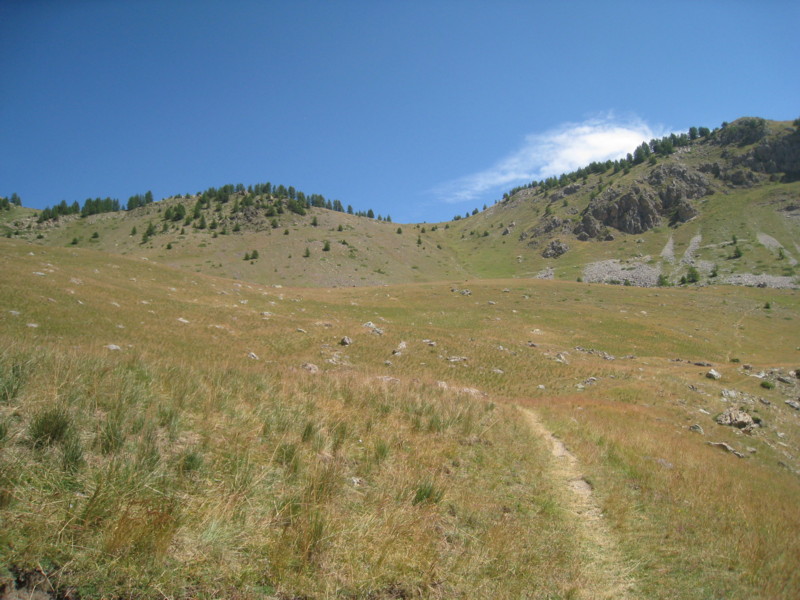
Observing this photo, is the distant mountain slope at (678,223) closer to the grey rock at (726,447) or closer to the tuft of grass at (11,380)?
the grey rock at (726,447)

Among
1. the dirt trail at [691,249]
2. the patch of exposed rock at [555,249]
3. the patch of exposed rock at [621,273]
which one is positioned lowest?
the patch of exposed rock at [621,273]

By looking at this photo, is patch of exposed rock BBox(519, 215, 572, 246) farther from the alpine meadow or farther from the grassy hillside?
the grassy hillside

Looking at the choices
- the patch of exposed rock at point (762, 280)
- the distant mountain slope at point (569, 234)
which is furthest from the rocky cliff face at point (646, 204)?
the patch of exposed rock at point (762, 280)

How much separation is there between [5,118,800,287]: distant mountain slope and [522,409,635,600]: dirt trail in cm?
8192

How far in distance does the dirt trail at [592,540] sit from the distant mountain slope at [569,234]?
8192cm

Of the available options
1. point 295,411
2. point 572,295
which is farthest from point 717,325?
point 295,411

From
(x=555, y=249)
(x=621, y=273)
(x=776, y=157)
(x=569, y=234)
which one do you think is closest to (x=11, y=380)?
(x=621, y=273)

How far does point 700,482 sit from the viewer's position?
862 centimetres

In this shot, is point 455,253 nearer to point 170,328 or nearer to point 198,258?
point 198,258

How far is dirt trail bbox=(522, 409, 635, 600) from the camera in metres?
4.86

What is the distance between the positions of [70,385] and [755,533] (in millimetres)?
12468

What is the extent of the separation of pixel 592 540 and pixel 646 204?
6817 inches

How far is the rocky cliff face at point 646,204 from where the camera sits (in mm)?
142625

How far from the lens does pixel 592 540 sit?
20.0ft
